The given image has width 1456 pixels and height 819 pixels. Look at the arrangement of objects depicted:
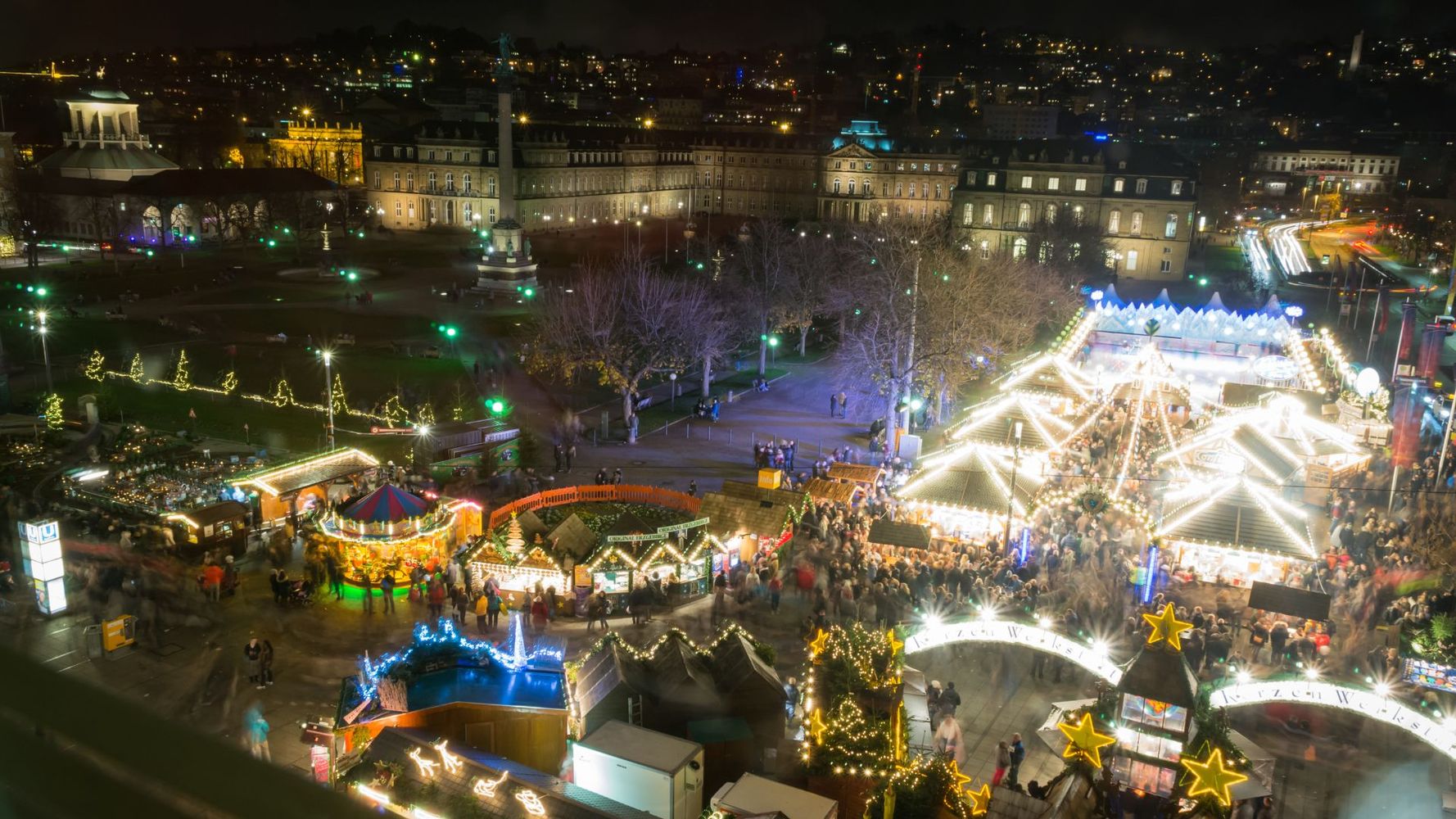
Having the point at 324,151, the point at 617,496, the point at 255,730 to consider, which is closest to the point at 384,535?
the point at 617,496

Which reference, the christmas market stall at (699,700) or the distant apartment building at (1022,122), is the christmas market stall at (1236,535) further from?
the distant apartment building at (1022,122)

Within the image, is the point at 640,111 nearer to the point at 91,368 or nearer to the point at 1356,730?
the point at 91,368

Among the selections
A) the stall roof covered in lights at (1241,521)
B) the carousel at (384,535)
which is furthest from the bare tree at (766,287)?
the stall roof covered in lights at (1241,521)

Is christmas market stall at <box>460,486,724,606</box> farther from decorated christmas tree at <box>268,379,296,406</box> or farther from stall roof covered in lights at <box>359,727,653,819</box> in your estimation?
decorated christmas tree at <box>268,379,296,406</box>

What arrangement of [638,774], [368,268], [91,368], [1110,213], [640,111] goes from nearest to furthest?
1. [638,774]
2. [91,368]
3. [368,268]
4. [1110,213]
5. [640,111]

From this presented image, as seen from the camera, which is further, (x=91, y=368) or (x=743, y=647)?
(x=91, y=368)

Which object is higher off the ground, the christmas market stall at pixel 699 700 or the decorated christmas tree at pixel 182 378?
the christmas market stall at pixel 699 700

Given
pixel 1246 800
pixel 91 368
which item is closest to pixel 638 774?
pixel 1246 800
